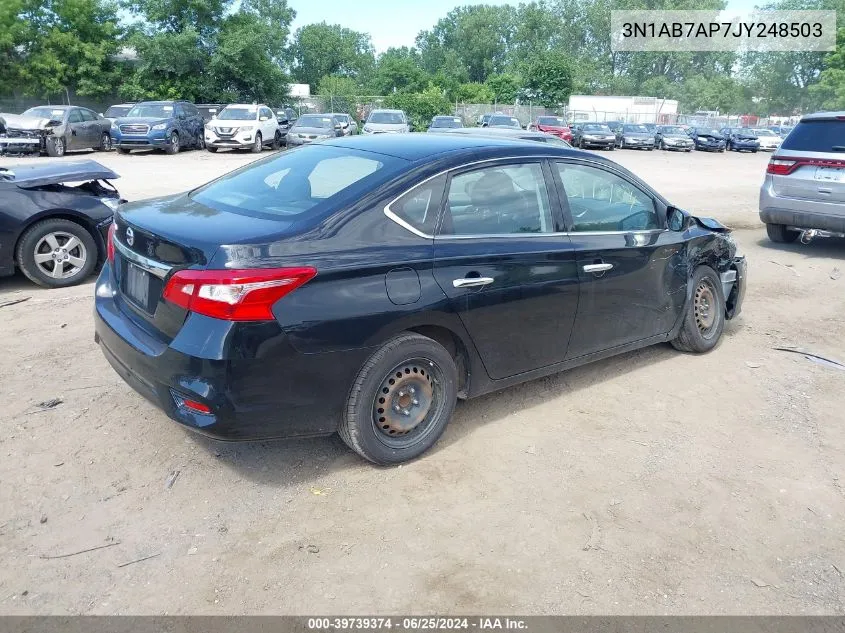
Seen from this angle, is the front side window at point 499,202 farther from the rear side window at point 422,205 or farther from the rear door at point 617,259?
the rear door at point 617,259

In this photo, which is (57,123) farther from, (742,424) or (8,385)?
(742,424)

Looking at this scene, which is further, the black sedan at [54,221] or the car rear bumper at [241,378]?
the black sedan at [54,221]

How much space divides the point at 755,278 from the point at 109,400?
277 inches

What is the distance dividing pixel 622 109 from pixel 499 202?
59357 mm

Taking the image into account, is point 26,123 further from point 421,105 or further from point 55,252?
point 421,105

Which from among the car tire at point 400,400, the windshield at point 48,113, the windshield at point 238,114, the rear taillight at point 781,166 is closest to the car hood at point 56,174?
the car tire at point 400,400

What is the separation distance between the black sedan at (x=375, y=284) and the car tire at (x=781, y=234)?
6.40 metres

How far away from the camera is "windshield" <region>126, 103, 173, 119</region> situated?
25.3 meters

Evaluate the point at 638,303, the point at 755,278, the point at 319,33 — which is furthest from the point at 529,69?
the point at 638,303

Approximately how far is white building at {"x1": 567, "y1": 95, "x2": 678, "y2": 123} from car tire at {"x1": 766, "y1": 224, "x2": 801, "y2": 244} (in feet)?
149

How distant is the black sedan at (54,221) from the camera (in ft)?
21.2

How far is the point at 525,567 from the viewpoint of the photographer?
9.90ft

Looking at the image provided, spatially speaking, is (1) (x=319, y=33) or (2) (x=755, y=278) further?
(1) (x=319, y=33)

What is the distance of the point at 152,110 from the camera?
25.5 m
